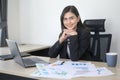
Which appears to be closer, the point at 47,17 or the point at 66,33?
the point at 66,33

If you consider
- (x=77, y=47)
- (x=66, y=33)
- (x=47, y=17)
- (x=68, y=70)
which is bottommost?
(x=68, y=70)

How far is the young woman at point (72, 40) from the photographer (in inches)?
80.8

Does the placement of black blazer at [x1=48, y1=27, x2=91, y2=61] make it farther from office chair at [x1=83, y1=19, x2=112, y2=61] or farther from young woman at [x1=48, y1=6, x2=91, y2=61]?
office chair at [x1=83, y1=19, x2=112, y2=61]

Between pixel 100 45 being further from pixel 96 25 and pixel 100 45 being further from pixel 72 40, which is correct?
pixel 72 40

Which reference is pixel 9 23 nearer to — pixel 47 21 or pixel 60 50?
pixel 47 21

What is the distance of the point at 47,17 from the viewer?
12.2ft

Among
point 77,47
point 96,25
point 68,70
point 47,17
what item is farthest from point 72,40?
point 47,17

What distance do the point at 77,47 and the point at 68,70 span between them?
1.53ft

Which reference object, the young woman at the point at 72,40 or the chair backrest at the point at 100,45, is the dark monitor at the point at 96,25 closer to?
the chair backrest at the point at 100,45

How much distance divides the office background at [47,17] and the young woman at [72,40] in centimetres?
102

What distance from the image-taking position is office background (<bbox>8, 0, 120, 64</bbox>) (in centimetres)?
311

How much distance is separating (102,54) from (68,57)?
21.5 inches

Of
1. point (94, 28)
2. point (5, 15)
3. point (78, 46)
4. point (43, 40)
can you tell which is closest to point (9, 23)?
point (5, 15)

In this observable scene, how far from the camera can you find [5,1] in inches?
145
